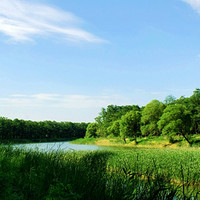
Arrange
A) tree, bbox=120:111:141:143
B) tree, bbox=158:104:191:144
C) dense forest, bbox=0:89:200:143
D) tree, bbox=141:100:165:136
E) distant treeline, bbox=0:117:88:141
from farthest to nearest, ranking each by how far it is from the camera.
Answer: distant treeline, bbox=0:117:88:141 < tree, bbox=120:111:141:143 < tree, bbox=141:100:165:136 < dense forest, bbox=0:89:200:143 < tree, bbox=158:104:191:144

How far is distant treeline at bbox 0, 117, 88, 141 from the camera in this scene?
80688mm

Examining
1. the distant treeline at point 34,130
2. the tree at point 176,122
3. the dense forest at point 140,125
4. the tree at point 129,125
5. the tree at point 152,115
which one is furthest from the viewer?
the distant treeline at point 34,130

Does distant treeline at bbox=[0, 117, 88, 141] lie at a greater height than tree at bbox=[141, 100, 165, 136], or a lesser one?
lesser

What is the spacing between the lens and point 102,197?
452 cm

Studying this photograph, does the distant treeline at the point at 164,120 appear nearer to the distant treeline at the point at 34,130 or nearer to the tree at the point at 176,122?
the tree at the point at 176,122

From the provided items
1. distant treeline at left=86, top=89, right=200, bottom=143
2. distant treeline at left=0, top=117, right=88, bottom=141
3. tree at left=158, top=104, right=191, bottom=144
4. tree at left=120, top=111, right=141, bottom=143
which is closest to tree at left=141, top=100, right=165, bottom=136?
distant treeline at left=86, top=89, right=200, bottom=143

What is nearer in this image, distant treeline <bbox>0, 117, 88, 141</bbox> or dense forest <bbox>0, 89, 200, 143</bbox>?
dense forest <bbox>0, 89, 200, 143</bbox>

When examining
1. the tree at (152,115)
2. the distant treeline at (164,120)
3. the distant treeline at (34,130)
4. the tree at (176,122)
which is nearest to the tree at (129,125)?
the distant treeline at (164,120)

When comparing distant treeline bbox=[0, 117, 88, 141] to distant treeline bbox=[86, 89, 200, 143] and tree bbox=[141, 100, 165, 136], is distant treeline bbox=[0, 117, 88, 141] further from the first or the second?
tree bbox=[141, 100, 165, 136]

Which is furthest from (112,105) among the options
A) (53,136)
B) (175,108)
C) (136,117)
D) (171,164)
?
(171,164)

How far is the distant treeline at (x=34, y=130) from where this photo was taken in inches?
3177

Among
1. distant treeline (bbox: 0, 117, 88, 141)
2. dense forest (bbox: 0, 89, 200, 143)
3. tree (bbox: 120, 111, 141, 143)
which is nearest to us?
dense forest (bbox: 0, 89, 200, 143)

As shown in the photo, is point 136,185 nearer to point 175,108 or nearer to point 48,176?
point 48,176

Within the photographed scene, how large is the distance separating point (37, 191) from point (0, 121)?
270ft
